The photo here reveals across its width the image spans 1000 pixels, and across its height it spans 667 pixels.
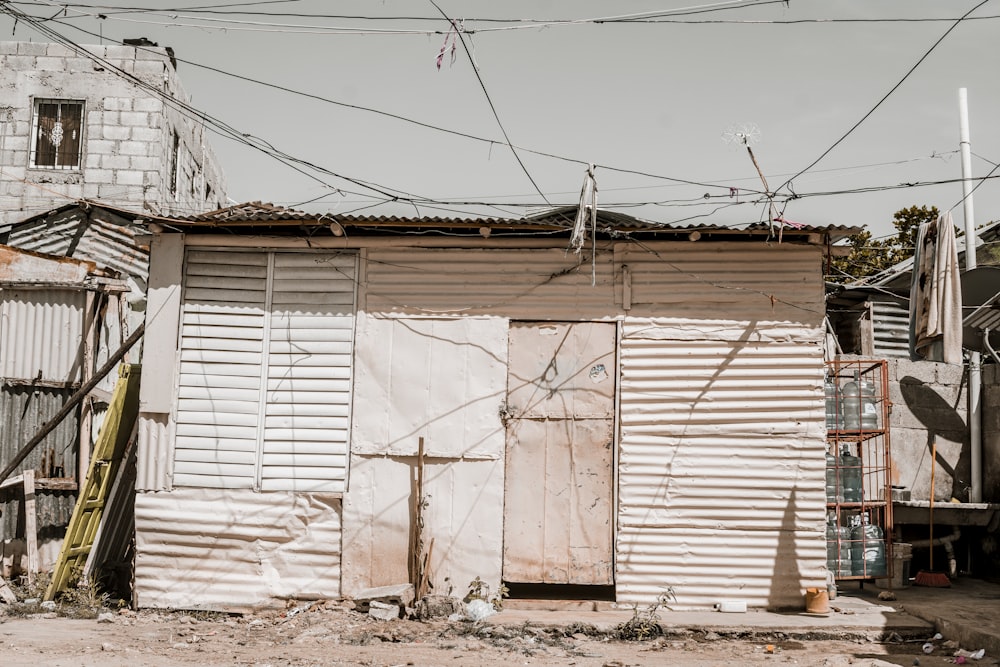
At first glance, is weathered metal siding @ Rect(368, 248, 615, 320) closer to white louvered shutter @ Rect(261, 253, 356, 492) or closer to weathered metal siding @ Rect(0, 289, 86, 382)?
white louvered shutter @ Rect(261, 253, 356, 492)

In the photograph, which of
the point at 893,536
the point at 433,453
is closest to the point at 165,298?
the point at 433,453

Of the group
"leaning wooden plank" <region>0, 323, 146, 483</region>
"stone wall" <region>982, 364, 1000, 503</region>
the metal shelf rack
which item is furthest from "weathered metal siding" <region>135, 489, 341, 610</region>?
"stone wall" <region>982, 364, 1000, 503</region>

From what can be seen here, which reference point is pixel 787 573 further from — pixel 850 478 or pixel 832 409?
Result: pixel 832 409

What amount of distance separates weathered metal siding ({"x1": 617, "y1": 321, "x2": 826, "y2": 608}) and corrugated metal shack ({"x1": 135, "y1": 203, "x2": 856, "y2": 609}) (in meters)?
0.02

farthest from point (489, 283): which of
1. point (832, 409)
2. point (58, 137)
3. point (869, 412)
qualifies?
point (58, 137)

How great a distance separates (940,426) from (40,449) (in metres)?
11.9

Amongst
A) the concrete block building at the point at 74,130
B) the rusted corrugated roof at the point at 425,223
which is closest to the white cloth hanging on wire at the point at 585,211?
the rusted corrugated roof at the point at 425,223

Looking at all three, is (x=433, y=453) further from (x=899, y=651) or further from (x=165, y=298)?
(x=899, y=651)

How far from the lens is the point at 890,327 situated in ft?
45.5

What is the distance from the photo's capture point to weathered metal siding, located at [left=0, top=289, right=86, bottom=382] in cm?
1075

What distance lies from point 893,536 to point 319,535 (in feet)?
23.2

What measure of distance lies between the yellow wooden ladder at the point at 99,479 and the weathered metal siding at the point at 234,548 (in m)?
0.70

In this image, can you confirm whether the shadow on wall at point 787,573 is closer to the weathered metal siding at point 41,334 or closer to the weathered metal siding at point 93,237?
the weathered metal siding at point 41,334

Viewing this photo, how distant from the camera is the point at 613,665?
7.43 m
